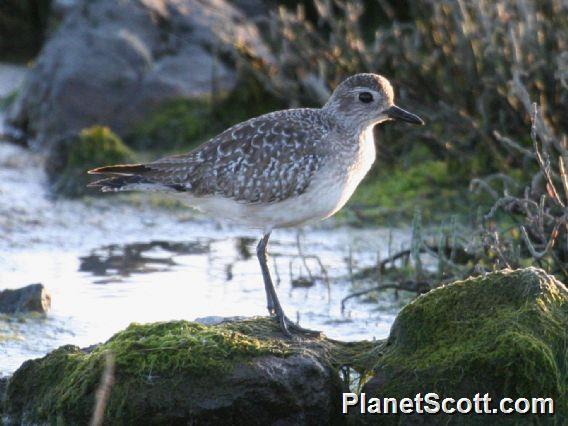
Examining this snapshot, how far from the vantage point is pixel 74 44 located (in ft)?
43.3

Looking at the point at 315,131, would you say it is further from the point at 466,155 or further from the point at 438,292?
Answer: the point at 466,155

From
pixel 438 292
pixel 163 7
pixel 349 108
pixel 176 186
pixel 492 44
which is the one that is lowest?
pixel 438 292

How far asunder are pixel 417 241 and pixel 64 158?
4903mm

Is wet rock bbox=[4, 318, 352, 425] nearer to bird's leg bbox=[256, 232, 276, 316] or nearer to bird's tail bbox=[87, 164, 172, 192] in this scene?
bird's leg bbox=[256, 232, 276, 316]

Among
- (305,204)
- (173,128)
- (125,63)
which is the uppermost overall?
(125,63)

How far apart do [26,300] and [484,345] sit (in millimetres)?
3574

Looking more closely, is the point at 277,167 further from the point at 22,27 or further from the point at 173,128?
the point at 22,27

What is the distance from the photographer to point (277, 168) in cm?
744

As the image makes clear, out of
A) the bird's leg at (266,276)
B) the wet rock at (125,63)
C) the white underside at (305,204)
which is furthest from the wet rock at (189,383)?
the wet rock at (125,63)

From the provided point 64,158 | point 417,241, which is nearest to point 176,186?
point 417,241

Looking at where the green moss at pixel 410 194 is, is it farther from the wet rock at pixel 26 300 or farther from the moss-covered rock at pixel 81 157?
the wet rock at pixel 26 300

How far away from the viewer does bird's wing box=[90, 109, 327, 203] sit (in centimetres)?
743

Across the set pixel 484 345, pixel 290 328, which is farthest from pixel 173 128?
pixel 484 345

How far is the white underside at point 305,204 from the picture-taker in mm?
7371
